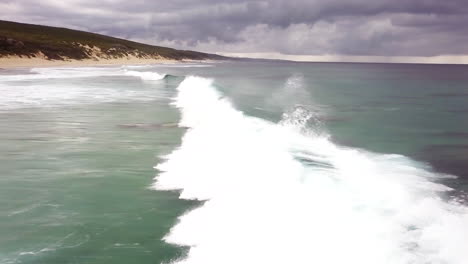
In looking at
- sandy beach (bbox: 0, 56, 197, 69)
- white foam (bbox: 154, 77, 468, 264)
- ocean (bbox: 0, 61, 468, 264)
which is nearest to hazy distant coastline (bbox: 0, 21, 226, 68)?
sandy beach (bbox: 0, 56, 197, 69)

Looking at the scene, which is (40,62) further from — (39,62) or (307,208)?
(307,208)

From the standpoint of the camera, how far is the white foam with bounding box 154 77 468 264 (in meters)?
9.39

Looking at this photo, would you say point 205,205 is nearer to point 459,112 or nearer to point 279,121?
point 279,121

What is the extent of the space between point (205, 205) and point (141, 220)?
1776 millimetres

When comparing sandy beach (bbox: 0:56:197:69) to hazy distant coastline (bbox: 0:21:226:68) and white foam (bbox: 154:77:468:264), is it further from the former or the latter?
white foam (bbox: 154:77:468:264)

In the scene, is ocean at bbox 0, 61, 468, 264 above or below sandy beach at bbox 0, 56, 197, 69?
below

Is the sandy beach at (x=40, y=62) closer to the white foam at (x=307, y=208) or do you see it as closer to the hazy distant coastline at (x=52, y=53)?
the hazy distant coastline at (x=52, y=53)

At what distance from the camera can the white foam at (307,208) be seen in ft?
30.8

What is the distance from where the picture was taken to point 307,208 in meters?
11.8

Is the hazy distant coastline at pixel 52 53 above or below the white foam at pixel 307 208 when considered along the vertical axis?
above

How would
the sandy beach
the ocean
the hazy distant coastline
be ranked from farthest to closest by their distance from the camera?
the hazy distant coastline
the sandy beach
the ocean

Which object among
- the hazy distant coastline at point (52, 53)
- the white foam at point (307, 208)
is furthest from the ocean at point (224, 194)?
the hazy distant coastline at point (52, 53)

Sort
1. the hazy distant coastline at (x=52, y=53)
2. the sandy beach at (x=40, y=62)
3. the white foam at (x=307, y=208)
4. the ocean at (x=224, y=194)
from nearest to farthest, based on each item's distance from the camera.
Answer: the white foam at (x=307, y=208) → the ocean at (x=224, y=194) → the sandy beach at (x=40, y=62) → the hazy distant coastline at (x=52, y=53)

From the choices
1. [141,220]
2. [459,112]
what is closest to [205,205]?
[141,220]
